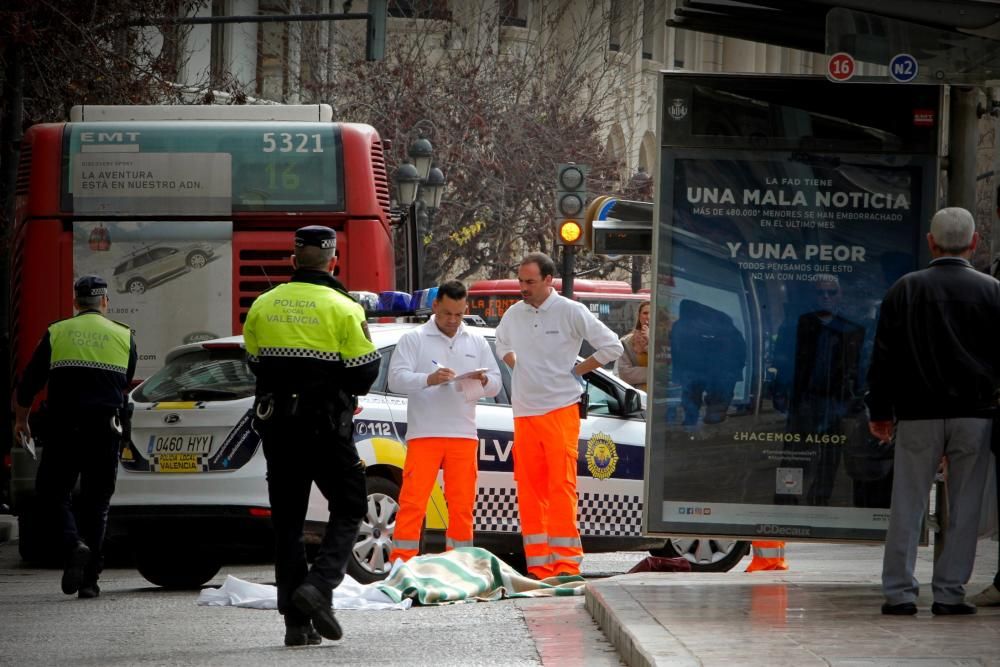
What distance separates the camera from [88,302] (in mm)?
11734

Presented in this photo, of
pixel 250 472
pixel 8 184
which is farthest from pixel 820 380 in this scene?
pixel 8 184

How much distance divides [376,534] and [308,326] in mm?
3472

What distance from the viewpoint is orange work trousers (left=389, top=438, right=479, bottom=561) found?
449 inches

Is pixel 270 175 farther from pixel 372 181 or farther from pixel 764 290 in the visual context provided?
pixel 764 290

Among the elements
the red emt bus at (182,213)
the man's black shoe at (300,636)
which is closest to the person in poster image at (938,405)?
the man's black shoe at (300,636)

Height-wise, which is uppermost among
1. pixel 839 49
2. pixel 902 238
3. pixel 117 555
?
pixel 839 49

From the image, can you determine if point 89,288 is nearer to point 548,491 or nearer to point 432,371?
point 432,371

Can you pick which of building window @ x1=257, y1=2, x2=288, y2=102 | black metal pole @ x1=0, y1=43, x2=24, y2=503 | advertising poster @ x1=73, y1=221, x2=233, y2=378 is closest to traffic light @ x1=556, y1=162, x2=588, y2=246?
advertising poster @ x1=73, y1=221, x2=233, y2=378

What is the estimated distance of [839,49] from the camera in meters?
9.06

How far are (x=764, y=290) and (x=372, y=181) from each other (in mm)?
6076

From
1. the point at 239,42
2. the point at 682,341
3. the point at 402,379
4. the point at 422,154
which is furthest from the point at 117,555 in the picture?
the point at 239,42

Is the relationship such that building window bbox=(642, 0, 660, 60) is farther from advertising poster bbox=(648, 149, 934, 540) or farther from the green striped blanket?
advertising poster bbox=(648, 149, 934, 540)

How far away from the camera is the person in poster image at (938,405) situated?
857cm

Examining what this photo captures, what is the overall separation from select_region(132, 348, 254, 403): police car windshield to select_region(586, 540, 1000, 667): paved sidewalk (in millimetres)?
2740
